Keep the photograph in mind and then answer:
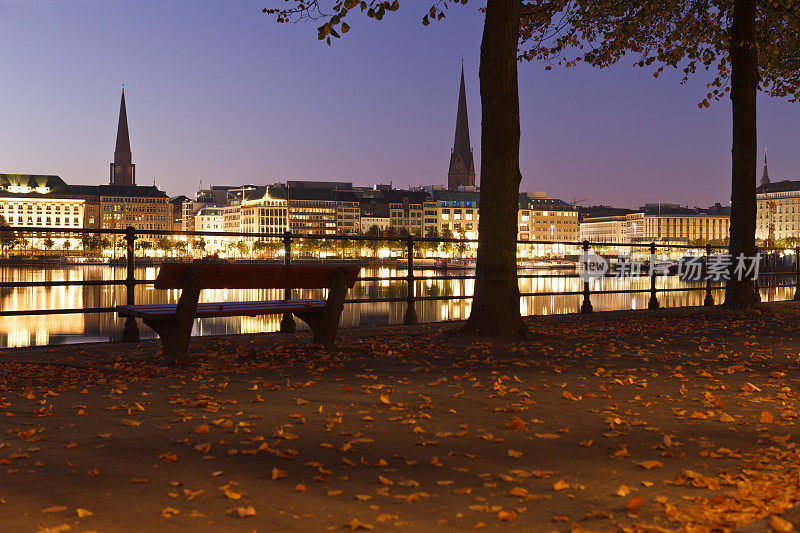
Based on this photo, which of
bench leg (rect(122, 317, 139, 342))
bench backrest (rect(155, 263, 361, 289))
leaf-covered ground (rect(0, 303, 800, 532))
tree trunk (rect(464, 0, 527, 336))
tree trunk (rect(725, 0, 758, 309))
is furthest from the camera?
tree trunk (rect(725, 0, 758, 309))

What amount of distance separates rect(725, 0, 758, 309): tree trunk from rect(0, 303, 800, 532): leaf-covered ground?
7.07m

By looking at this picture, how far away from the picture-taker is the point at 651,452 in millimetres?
4473

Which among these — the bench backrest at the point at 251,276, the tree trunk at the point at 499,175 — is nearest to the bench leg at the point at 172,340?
the bench backrest at the point at 251,276

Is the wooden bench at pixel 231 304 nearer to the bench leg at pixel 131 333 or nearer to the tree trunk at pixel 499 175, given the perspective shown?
the bench leg at pixel 131 333

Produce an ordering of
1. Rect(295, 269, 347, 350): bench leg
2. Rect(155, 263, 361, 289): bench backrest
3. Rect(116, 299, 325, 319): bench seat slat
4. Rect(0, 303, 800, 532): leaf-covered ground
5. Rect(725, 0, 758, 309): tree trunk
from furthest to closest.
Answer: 1. Rect(725, 0, 758, 309): tree trunk
2. Rect(295, 269, 347, 350): bench leg
3. Rect(116, 299, 325, 319): bench seat slat
4. Rect(155, 263, 361, 289): bench backrest
5. Rect(0, 303, 800, 532): leaf-covered ground

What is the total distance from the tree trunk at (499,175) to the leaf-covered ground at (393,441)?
58.2 inches

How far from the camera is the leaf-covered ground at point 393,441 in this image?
11.0ft

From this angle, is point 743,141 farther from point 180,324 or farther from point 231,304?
point 180,324

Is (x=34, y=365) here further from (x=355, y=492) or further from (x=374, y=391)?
(x=355, y=492)

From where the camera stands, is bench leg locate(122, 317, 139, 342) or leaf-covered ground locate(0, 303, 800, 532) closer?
leaf-covered ground locate(0, 303, 800, 532)

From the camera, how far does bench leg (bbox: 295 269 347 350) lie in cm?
856

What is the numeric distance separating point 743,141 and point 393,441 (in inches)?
495

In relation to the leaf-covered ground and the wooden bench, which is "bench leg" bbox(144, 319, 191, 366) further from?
the leaf-covered ground

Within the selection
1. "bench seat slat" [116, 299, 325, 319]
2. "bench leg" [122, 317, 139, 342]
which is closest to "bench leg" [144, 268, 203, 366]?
"bench seat slat" [116, 299, 325, 319]
